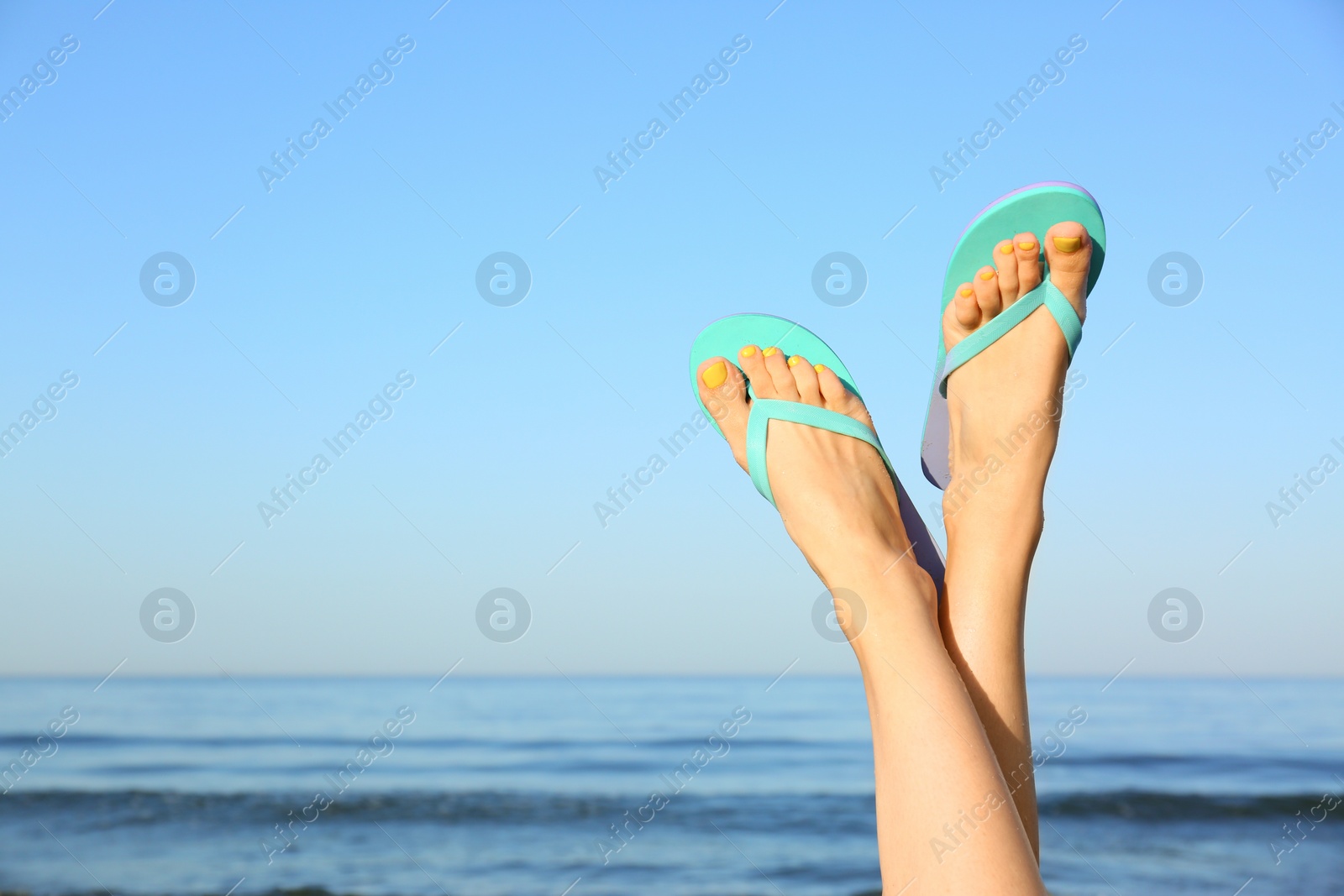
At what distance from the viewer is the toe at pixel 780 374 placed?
246 cm

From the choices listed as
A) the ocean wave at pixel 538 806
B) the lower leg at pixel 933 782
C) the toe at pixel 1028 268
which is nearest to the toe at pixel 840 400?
the toe at pixel 1028 268

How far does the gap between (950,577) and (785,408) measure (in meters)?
0.68

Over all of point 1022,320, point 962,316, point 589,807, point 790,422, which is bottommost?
point 589,807

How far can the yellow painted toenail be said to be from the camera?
8.32 ft

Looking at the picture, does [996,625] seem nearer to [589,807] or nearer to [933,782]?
[933,782]

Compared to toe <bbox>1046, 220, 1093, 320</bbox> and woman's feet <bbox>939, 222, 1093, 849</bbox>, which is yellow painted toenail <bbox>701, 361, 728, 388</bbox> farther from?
toe <bbox>1046, 220, 1093, 320</bbox>

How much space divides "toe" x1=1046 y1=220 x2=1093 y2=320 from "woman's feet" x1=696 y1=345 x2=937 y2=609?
587 mm

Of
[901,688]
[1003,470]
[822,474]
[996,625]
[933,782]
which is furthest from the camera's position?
[822,474]

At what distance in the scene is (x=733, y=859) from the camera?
201 inches

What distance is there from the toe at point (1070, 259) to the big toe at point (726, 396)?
853 millimetres

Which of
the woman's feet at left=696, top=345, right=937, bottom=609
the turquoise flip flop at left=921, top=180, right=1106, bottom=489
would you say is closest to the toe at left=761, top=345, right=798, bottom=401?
the woman's feet at left=696, top=345, right=937, bottom=609

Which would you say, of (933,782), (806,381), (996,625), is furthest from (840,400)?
(933,782)

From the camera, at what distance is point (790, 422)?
7.77 feet

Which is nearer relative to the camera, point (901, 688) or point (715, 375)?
point (901, 688)
